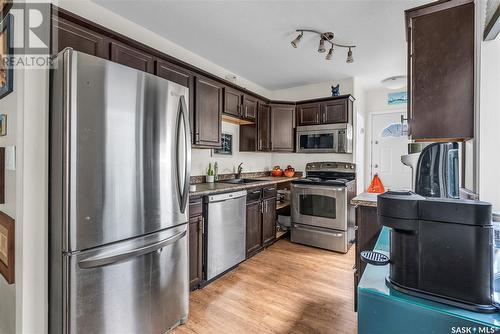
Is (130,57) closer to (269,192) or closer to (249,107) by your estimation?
(249,107)

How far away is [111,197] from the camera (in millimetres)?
1374

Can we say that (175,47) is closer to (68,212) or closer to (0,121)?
(0,121)

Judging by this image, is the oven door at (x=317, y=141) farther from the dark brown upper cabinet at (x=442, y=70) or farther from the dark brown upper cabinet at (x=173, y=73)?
the dark brown upper cabinet at (x=442, y=70)

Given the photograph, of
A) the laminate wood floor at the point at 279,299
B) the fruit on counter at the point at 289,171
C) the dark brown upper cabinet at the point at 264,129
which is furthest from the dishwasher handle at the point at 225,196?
the fruit on counter at the point at 289,171

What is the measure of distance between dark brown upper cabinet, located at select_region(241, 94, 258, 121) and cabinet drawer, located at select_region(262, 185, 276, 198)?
1.07 meters

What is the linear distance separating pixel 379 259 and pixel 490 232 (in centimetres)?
32

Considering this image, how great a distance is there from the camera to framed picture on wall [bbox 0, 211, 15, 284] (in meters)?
1.30

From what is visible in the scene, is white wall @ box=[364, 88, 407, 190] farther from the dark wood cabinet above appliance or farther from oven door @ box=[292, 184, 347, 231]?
oven door @ box=[292, 184, 347, 231]

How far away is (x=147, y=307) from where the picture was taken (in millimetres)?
1575

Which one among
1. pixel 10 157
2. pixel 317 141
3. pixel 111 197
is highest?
pixel 317 141

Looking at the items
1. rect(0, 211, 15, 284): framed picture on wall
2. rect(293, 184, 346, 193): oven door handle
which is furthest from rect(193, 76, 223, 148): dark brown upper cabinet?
rect(0, 211, 15, 284): framed picture on wall

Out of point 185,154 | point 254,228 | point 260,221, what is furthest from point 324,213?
point 185,154

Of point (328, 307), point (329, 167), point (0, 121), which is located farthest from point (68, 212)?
point (329, 167)

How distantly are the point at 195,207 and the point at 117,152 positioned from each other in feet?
3.31
